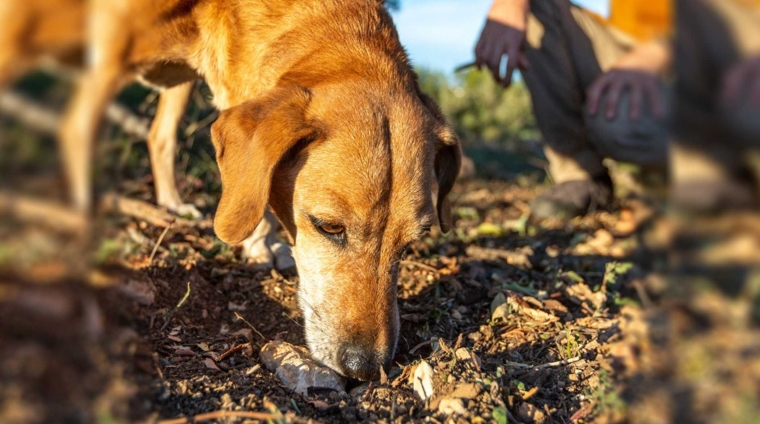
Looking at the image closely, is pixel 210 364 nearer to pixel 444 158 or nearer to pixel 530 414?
pixel 530 414

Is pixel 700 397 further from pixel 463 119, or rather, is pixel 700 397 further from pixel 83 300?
pixel 463 119

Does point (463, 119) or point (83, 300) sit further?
point (463, 119)

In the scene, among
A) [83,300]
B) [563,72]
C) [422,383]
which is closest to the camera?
[83,300]

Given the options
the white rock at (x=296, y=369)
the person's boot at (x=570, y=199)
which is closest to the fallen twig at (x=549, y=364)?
the white rock at (x=296, y=369)

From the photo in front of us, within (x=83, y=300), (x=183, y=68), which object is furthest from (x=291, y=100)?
(x=83, y=300)

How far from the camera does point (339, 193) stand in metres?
2.66

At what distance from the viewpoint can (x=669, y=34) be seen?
113 centimetres

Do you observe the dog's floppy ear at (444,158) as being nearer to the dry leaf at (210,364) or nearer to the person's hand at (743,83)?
the dry leaf at (210,364)

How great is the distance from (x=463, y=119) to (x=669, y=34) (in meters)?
7.78

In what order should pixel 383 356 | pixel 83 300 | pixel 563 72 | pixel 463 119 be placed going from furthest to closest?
pixel 463 119
pixel 563 72
pixel 383 356
pixel 83 300

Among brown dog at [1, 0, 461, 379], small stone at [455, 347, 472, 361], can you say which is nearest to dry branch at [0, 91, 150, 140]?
brown dog at [1, 0, 461, 379]

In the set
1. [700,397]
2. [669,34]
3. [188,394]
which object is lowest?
[188,394]

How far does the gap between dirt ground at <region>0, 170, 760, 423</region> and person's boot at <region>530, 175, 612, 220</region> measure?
0.45 feet

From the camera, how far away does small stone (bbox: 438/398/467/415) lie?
2.04m
